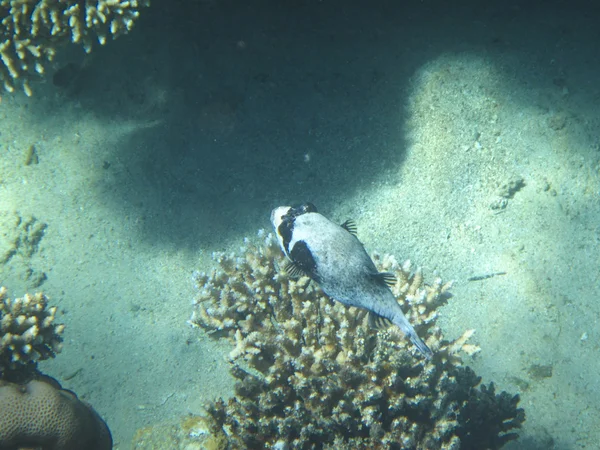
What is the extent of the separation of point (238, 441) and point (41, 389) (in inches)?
70.7

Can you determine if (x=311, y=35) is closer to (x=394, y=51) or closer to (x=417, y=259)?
(x=394, y=51)

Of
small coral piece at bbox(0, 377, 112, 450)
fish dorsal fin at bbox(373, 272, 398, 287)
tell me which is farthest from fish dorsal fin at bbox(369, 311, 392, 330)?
small coral piece at bbox(0, 377, 112, 450)

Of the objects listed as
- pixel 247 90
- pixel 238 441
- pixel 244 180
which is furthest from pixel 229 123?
pixel 238 441

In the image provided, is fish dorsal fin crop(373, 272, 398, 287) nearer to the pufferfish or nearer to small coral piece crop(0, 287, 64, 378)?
the pufferfish

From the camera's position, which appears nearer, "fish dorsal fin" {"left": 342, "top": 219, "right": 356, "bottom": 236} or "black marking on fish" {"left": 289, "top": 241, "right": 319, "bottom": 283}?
"black marking on fish" {"left": 289, "top": 241, "right": 319, "bottom": 283}

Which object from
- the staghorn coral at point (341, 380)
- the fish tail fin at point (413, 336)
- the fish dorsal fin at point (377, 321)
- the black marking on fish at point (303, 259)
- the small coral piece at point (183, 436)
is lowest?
the small coral piece at point (183, 436)

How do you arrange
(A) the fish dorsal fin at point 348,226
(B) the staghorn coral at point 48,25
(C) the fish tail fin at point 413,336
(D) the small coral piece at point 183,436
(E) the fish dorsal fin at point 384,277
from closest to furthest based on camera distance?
(C) the fish tail fin at point 413,336, (E) the fish dorsal fin at point 384,277, (A) the fish dorsal fin at point 348,226, (D) the small coral piece at point 183,436, (B) the staghorn coral at point 48,25

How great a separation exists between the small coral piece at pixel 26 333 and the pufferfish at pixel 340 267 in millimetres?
2874

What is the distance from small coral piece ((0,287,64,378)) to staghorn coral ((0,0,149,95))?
2820mm

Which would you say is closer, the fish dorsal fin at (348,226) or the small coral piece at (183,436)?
the fish dorsal fin at (348,226)

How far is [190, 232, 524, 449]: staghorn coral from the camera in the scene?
321cm

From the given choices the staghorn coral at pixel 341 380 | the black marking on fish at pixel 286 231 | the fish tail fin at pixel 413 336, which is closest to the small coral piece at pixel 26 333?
the staghorn coral at pixel 341 380

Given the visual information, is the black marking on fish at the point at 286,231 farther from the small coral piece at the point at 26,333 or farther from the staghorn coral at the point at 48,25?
the staghorn coral at the point at 48,25

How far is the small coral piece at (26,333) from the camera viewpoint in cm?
375
